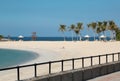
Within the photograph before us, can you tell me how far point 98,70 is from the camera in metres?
18.4

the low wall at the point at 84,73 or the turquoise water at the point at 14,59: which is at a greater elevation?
the low wall at the point at 84,73

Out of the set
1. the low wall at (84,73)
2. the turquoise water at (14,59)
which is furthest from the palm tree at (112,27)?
the low wall at (84,73)

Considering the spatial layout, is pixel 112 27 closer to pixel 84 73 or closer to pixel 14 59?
pixel 14 59

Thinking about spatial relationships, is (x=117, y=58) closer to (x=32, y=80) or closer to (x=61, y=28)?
(x=32, y=80)

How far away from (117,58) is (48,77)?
9582mm

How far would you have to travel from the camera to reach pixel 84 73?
54.7 ft

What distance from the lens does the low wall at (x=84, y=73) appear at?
1417 cm

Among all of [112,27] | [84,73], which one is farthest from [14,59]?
[112,27]

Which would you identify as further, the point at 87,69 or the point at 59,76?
the point at 87,69

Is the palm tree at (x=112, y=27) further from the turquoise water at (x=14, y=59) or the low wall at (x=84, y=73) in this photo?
the low wall at (x=84, y=73)

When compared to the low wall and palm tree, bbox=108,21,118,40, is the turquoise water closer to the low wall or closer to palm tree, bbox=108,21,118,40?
the low wall

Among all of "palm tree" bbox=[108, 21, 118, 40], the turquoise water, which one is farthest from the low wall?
"palm tree" bbox=[108, 21, 118, 40]

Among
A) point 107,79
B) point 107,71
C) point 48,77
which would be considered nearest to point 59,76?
point 48,77

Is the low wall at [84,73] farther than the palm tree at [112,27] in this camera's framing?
No
